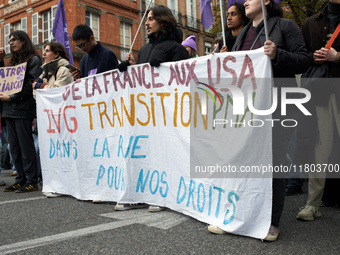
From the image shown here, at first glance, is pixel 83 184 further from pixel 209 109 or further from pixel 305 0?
pixel 305 0

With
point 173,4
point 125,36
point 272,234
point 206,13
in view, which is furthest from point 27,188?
point 173,4

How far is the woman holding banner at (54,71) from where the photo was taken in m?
4.76

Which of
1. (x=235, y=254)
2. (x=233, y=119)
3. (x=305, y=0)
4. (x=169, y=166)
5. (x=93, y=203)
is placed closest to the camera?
(x=235, y=254)

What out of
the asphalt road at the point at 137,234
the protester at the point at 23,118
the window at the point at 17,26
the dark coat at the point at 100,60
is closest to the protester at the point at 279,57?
the asphalt road at the point at 137,234

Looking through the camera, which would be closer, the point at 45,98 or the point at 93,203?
the point at 93,203

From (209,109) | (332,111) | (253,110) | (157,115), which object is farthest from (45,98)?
(332,111)

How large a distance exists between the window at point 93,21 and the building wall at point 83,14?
23cm

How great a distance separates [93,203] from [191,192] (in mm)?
1326

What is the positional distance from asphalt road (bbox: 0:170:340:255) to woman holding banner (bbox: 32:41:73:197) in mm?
1345

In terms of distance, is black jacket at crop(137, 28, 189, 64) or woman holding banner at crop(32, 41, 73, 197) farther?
woman holding banner at crop(32, 41, 73, 197)

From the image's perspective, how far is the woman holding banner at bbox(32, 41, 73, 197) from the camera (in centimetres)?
476

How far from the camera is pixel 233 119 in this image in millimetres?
2854

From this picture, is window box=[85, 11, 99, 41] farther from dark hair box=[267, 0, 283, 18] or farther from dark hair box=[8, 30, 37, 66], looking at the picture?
dark hair box=[267, 0, 283, 18]

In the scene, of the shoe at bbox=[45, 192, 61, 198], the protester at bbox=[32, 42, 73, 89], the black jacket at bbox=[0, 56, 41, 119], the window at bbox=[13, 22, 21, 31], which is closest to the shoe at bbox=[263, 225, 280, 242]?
the shoe at bbox=[45, 192, 61, 198]
